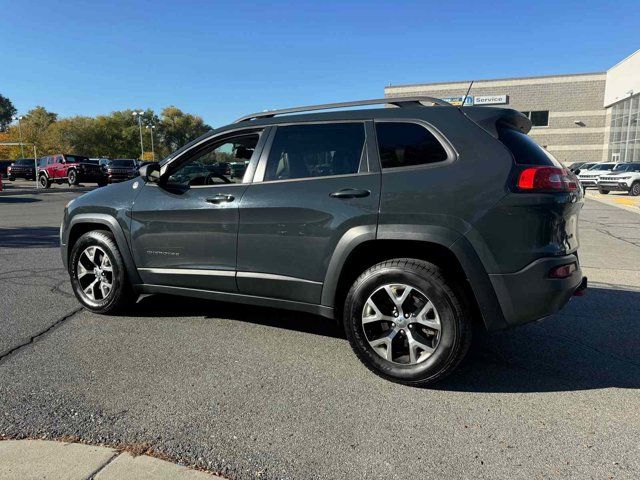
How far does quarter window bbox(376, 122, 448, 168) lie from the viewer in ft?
10.7

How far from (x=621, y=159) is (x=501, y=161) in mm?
42581

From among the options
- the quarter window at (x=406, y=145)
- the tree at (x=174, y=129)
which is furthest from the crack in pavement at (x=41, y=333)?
the tree at (x=174, y=129)

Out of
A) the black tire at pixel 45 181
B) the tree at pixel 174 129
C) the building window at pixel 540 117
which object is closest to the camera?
the black tire at pixel 45 181

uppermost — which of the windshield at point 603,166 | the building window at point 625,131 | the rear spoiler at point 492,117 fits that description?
the building window at point 625,131

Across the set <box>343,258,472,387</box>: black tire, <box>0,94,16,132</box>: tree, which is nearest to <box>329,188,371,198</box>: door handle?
<box>343,258,472,387</box>: black tire

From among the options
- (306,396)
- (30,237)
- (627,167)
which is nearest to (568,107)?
(627,167)

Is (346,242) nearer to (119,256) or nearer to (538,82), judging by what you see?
(119,256)

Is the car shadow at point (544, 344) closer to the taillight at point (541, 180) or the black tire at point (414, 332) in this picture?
the black tire at point (414, 332)

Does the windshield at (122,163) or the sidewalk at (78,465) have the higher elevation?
the windshield at (122,163)

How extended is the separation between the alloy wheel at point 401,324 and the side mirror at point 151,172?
Answer: 2.33 metres

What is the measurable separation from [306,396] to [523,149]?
220cm

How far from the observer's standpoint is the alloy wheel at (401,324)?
10.5 ft

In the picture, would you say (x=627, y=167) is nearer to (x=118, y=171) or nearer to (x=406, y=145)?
(x=406, y=145)

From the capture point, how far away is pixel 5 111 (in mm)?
117125
